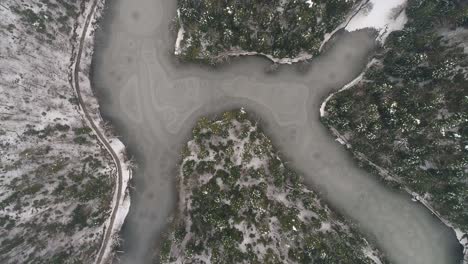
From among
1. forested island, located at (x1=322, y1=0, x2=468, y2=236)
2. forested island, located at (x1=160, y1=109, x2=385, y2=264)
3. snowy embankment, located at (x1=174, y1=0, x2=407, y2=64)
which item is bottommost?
forested island, located at (x1=160, y1=109, x2=385, y2=264)

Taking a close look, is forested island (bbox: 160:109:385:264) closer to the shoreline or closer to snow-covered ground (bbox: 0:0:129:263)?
the shoreline

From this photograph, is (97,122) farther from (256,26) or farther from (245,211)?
(256,26)

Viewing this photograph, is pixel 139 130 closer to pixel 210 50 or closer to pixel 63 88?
pixel 63 88

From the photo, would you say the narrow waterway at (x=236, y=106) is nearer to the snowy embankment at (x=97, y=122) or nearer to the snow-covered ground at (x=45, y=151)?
the snowy embankment at (x=97, y=122)

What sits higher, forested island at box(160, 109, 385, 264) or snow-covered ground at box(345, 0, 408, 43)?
snow-covered ground at box(345, 0, 408, 43)

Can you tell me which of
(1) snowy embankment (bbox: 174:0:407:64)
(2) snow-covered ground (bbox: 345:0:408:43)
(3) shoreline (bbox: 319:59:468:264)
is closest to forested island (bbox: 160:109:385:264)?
(3) shoreline (bbox: 319:59:468:264)

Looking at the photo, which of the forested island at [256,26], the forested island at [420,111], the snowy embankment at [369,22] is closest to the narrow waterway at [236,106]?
the snowy embankment at [369,22]
